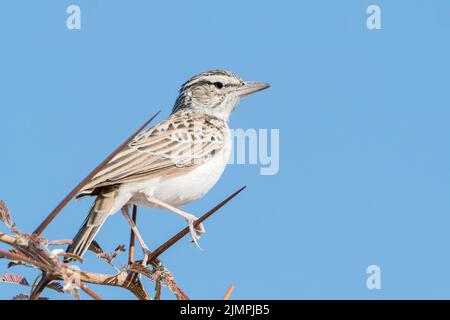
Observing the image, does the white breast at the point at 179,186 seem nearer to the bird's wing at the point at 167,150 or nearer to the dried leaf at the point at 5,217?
the bird's wing at the point at 167,150

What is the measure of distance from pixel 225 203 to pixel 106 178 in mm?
3383

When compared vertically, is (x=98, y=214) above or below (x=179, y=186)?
below

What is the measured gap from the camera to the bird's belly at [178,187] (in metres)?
6.25

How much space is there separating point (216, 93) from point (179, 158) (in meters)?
2.35

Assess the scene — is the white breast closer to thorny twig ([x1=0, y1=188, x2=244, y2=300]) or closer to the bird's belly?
the bird's belly

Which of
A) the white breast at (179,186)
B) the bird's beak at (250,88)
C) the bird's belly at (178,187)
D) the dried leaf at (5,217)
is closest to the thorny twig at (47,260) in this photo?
the dried leaf at (5,217)

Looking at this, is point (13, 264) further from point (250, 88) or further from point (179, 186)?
point (250, 88)

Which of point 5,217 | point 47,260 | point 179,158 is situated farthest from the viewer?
point 179,158

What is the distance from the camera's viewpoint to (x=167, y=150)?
6.95 metres

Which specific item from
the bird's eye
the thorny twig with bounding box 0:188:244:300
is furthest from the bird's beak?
the thorny twig with bounding box 0:188:244:300

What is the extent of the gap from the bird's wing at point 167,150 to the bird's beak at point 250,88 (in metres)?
0.54

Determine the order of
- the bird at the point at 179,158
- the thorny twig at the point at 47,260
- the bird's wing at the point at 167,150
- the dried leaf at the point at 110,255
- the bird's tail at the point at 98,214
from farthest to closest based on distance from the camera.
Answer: the bird's wing at the point at 167,150 < the bird at the point at 179,158 < the bird's tail at the point at 98,214 < the dried leaf at the point at 110,255 < the thorny twig at the point at 47,260

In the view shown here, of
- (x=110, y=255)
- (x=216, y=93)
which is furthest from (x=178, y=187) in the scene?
(x=110, y=255)
